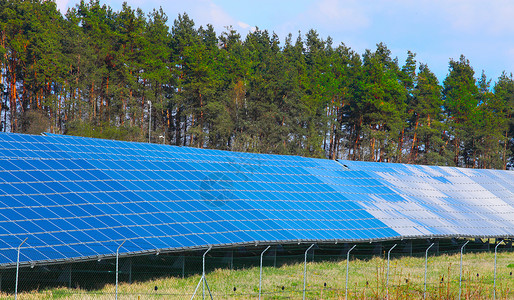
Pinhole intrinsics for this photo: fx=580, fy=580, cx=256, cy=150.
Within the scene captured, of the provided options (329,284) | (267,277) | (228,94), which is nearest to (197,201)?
(267,277)

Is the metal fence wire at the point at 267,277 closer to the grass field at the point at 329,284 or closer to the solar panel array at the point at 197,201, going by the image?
the grass field at the point at 329,284

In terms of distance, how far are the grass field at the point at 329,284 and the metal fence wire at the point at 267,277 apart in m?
0.04

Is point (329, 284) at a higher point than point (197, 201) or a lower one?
lower

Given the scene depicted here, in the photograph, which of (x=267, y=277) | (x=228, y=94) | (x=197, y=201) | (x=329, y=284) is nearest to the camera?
(x=329, y=284)

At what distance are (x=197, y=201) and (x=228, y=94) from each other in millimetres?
61837

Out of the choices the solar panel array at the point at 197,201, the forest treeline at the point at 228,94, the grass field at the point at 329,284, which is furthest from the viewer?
the forest treeline at the point at 228,94

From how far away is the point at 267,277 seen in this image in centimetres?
3038

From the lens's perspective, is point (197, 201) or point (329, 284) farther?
point (197, 201)

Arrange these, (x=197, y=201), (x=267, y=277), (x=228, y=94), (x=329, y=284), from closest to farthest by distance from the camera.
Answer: (x=329, y=284) → (x=267, y=277) → (x=197, y=201) → (x=228, y=94)

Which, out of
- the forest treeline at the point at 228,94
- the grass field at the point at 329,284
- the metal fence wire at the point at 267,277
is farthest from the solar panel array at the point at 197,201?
the forest treeline at the point at 228,94

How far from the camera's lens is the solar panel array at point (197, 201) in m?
26.5

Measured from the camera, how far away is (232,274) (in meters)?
30.4

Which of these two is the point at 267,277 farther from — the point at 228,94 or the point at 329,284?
the point at 228,94

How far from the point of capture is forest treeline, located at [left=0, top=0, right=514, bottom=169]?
82.0 m
